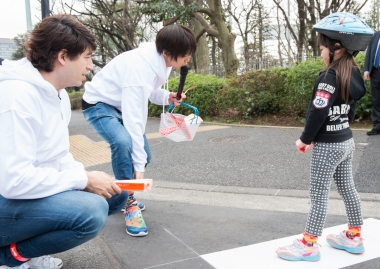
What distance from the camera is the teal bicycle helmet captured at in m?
2.56

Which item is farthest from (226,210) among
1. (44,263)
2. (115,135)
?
(44,263)

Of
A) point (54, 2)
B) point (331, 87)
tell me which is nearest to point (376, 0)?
point (54, 2)

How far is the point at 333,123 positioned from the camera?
8.66 ft

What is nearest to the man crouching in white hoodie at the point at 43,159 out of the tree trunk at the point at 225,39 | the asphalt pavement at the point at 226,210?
the asphalt pavement at the point at 226,210

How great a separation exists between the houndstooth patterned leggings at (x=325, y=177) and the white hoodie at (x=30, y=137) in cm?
152

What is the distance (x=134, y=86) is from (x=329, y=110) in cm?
141

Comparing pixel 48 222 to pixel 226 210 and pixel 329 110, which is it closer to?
pixel 329 110

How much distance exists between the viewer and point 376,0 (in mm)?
27422

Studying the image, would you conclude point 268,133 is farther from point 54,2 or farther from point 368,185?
point 54,2

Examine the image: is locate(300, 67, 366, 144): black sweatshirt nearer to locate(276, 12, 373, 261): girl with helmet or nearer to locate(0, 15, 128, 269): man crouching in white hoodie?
locate(276, 12, 373, 261): girl with helmet

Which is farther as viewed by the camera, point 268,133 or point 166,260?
point 268,133

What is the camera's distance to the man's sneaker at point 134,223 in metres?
3.23

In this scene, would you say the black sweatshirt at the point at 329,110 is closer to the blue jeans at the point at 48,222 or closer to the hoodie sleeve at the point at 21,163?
the blue jeans at the point at 48,222

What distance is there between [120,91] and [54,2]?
865 inches
